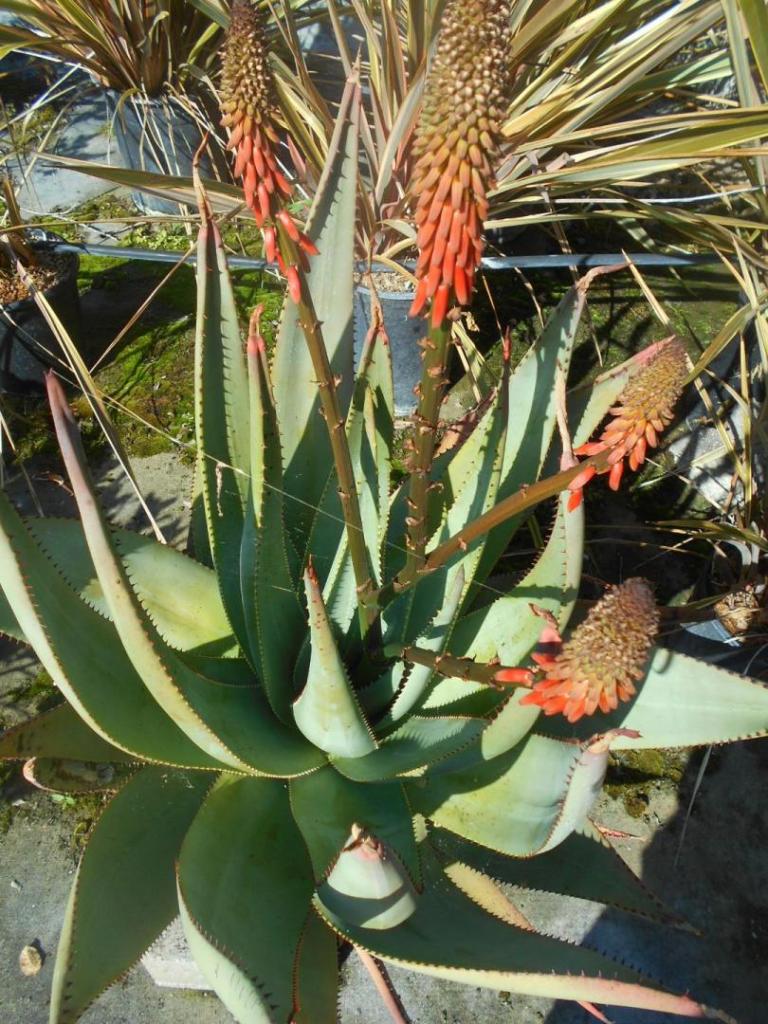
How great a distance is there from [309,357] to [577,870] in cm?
102

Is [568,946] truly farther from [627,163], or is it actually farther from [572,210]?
[572,210]

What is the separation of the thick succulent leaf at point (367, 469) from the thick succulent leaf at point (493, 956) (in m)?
0.49

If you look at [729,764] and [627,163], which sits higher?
[627,163]

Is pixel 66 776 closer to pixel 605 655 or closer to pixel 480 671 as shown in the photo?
pixel 480 671

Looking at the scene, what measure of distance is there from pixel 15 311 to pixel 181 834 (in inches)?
68.7

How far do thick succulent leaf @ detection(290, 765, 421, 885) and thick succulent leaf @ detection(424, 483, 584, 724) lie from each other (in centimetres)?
18

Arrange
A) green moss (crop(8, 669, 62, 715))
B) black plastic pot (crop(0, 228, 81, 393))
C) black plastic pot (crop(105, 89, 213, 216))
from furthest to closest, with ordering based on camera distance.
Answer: black plastic pot (crop(105, 89, 213, 216)) < black plastic pot (crop(0, 228, 81, 393)) < green moss (crop(8, 669, 62, 715))

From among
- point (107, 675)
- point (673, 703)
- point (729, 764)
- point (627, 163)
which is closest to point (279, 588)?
point (107, 675)

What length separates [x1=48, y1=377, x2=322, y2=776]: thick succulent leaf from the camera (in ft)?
2.65

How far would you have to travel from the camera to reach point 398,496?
5.16 feet

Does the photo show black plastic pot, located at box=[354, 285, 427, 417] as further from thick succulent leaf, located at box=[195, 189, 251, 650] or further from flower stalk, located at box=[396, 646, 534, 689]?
flower stalk, located at box=[396, 646, 534, 689]

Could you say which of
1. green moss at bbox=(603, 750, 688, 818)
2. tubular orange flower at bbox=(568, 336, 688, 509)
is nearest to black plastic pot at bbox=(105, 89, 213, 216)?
green moss at bbox=(603, 750, 688, 818)

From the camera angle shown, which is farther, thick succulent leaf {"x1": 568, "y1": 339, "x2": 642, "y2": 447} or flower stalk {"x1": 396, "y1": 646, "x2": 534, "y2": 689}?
thick succulent leaf {"x1": 568, "y1": 339, "x2": 642, "y2": 447}

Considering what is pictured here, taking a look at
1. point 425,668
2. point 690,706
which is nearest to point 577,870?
point 690,706
